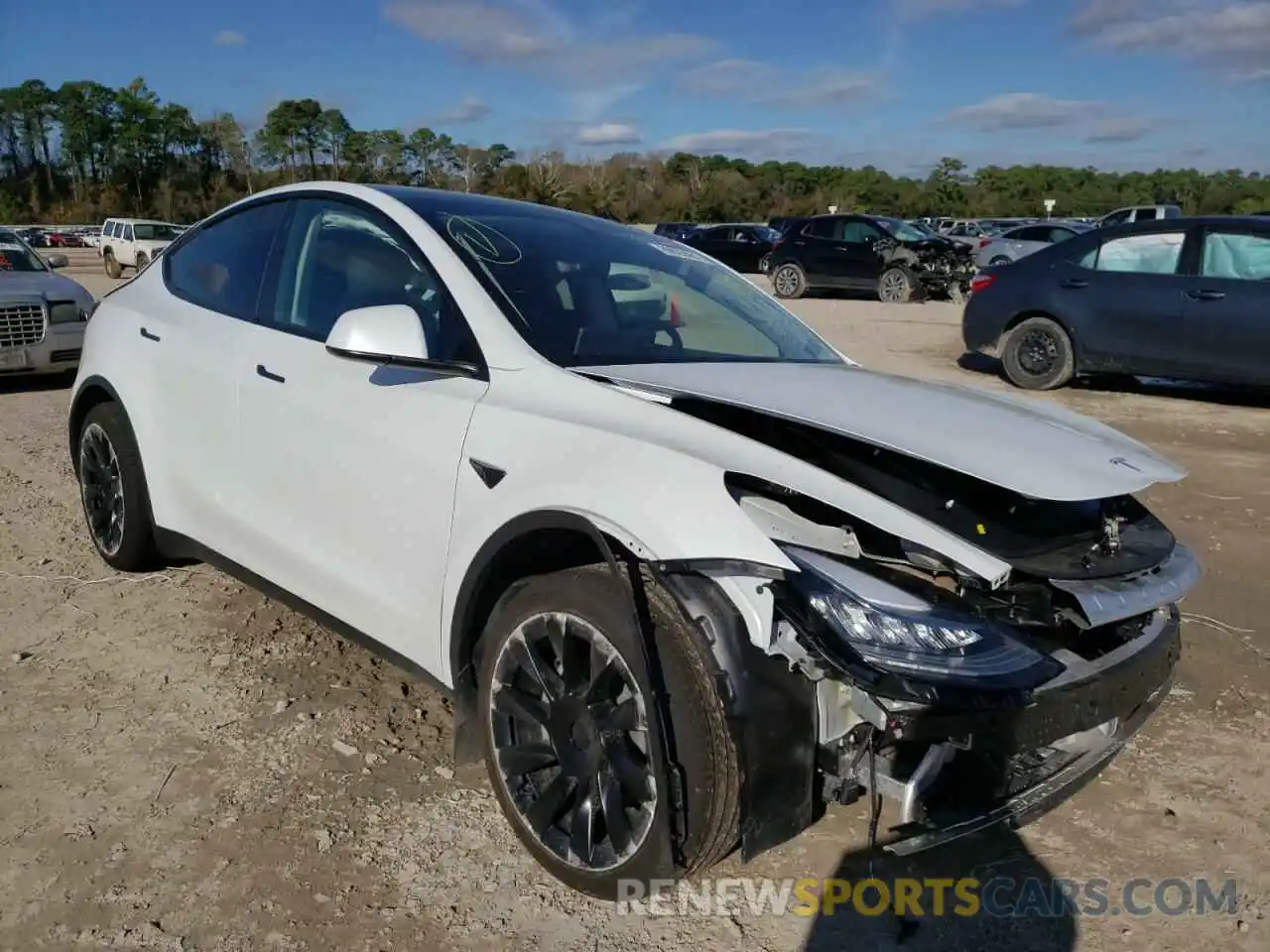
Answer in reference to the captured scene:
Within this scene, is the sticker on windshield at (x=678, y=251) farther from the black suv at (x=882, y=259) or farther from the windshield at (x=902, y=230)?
the windshield at (x=902, y=230)

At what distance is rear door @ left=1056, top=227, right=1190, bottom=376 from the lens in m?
9.12

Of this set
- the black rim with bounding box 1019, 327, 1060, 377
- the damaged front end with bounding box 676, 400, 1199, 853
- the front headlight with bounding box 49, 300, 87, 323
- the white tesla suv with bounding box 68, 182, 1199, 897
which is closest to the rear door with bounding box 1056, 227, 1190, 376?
the black rim with bounding box 1019, 327, 1060, 377

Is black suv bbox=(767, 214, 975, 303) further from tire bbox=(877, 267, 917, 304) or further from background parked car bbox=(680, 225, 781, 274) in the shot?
background parked car bbox=(680, 225, 781, 274)

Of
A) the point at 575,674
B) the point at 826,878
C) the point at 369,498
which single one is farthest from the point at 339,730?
the point at 826,878

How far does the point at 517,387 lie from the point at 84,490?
2900 millimetres

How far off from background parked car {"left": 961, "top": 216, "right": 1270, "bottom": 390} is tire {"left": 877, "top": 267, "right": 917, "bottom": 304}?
9.86 metres

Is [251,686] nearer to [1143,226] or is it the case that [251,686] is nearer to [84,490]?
[84,490]

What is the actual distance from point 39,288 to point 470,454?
8.66 meters

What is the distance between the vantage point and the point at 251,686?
3578mm

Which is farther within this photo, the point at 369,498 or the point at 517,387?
the point at 369,498

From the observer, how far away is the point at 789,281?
21.8m

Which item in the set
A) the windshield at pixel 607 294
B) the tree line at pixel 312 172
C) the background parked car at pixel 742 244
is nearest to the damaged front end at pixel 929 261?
the background parked car at pixel 742 244

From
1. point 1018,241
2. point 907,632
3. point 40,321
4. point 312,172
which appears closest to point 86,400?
point 907,632

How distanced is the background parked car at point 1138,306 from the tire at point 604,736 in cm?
830
